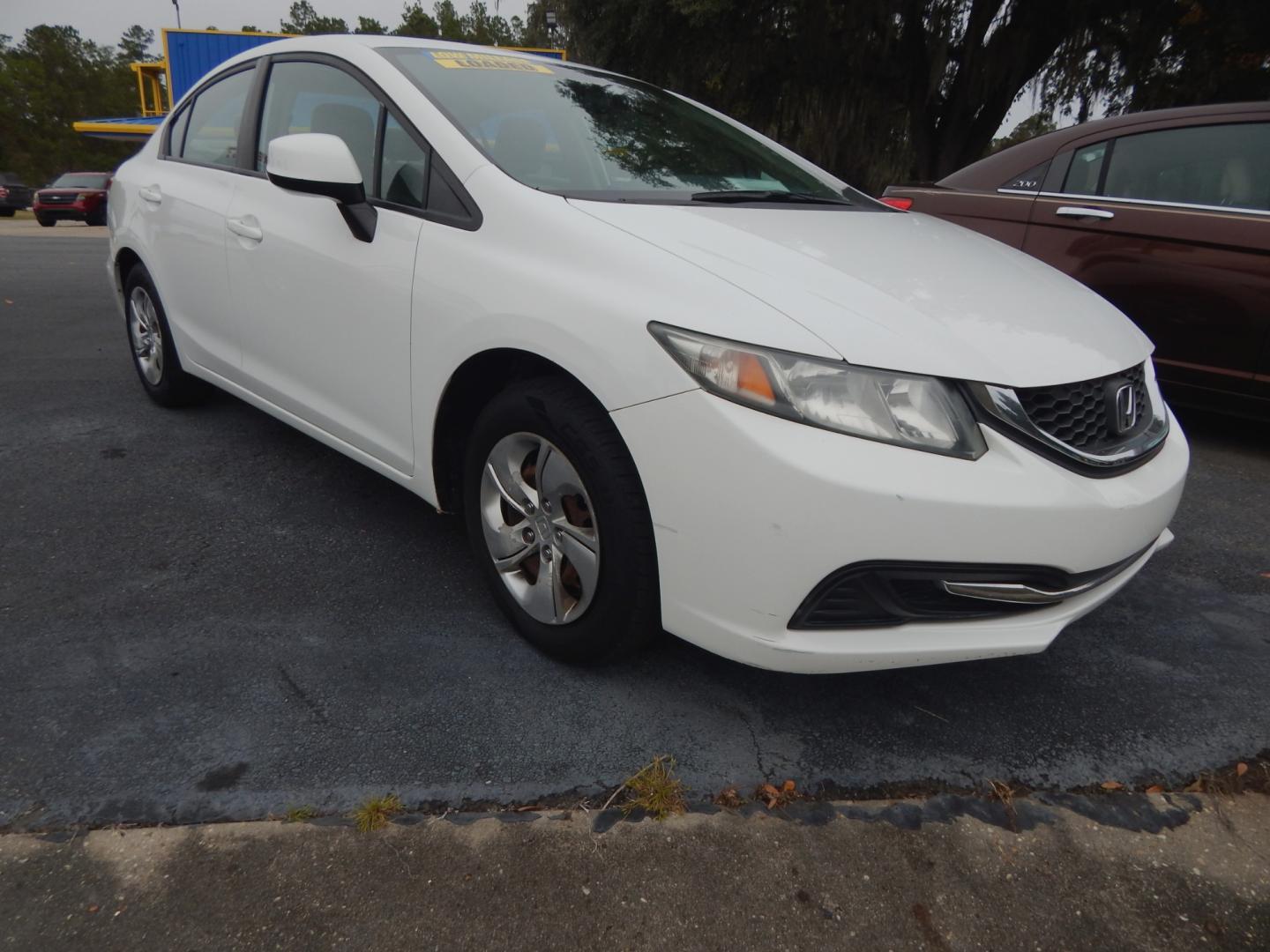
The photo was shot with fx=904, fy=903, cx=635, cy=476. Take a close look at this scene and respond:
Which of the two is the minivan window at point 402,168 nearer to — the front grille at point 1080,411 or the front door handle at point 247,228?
the front door handle at point 247,228

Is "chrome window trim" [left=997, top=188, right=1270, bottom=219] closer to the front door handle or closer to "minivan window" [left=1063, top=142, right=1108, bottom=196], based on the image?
"minivan window" [left=1063, top=142, right=1108, bottom=196]

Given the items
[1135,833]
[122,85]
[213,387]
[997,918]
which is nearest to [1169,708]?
[1135,833]

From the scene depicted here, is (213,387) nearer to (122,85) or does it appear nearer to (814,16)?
(814,16)

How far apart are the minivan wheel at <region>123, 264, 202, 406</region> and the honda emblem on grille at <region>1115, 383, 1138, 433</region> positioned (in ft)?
11.5

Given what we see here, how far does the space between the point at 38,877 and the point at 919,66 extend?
48.1ft

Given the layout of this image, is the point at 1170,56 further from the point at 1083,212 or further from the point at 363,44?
the point at 363,44

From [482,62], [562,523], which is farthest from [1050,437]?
[482,62]

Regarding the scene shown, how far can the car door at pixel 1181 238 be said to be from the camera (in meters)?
3.83

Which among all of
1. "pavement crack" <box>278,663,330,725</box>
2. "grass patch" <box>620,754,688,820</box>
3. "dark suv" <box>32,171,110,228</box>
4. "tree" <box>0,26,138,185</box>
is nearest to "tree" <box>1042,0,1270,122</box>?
"grass patch" <box>620,754,688,820</box>

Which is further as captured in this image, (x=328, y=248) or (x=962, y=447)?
(x=328, y=248)

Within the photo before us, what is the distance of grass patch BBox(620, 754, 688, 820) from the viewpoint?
1852mm

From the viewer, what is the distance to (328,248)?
2.62 m

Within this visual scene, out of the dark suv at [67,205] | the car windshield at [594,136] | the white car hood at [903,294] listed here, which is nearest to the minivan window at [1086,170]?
the car windshield at [594,136]

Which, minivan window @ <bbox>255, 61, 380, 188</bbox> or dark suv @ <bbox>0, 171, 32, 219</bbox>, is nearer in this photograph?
minivan window @ <bbox>255, 61, 380, 188</bbox>
